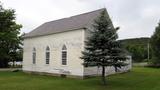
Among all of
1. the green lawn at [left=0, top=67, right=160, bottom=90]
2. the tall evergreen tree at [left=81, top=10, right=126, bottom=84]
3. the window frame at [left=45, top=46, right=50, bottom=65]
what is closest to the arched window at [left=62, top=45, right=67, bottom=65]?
the window frame at [left=45, top=46, right=50, bottom=65]

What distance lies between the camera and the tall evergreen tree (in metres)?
23.7

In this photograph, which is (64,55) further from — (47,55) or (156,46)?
(156,46)

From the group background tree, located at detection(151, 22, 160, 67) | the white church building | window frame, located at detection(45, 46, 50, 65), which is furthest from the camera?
background tree, located at detection(151, 22, 160, 67)

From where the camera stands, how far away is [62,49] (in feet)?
106

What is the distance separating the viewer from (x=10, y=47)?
2192 inches

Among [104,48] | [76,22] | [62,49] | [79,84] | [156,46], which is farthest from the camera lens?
[156,46]

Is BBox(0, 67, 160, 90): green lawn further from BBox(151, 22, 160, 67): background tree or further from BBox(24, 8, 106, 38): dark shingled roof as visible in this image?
BBox(151, 22, 160, 67): background tree

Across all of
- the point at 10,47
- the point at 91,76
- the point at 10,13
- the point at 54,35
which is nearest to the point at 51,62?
the point at 54,35

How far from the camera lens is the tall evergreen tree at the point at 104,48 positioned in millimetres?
23656

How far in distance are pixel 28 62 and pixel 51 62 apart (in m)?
7.06

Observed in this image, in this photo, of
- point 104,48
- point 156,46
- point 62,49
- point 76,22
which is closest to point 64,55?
point 62,49

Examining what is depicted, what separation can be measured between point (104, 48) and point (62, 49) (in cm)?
965

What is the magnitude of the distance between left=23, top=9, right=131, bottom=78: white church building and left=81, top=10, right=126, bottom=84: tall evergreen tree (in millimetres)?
5160

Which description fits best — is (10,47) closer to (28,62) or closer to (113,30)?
(28,62)
